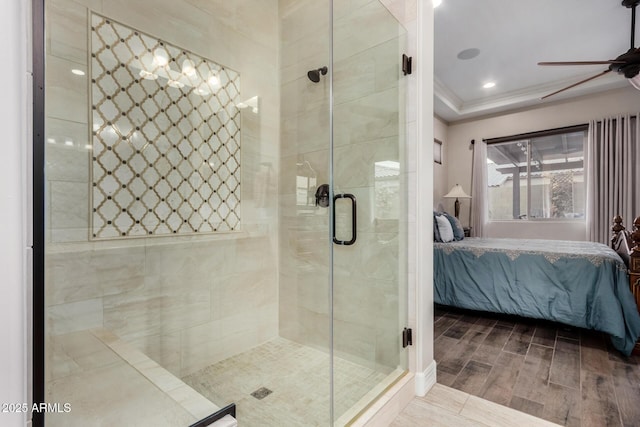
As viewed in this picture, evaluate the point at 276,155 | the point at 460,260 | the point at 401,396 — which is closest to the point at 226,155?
the point at 276,155

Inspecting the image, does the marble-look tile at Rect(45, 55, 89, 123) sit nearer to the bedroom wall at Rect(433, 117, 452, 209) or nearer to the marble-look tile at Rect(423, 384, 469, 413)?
the marble-look tile at Rect(423, 384, 469, 413)

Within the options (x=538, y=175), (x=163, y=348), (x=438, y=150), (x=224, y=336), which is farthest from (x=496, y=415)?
(x=538, y=175)

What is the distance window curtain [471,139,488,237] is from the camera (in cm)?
530

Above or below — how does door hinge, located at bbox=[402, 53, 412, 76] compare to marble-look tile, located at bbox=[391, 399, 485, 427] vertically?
above

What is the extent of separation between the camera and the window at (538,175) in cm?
467

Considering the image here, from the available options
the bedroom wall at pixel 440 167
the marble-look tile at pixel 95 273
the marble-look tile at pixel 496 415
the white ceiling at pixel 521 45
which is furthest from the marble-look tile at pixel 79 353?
the bedroom wall at pixel 440 167

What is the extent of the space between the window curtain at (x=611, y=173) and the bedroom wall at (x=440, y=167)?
1.95 metres

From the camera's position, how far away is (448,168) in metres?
5.70

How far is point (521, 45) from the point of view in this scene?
3480 millimetres

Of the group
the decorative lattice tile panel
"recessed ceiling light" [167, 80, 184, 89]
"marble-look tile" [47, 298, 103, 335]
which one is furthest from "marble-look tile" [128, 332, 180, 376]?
"recessed ceiling light" [167, 80, 184, 89]

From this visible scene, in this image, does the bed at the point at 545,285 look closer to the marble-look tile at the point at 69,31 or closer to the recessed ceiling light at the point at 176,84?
the recessed ceiling light at the point at 176,84

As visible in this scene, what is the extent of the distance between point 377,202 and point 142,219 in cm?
136

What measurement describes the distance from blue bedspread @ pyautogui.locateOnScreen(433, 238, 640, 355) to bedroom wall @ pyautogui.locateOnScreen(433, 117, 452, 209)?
6.84 ft

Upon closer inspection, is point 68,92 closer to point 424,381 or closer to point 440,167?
point 424,381
